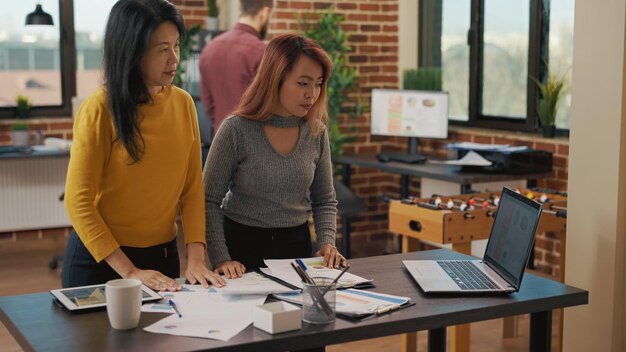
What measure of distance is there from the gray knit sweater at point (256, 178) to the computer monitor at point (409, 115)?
2733mm

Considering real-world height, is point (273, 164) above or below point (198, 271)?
above

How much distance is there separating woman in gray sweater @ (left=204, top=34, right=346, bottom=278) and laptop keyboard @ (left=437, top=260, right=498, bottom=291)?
1.08ft

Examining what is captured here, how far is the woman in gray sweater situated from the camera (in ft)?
8.64

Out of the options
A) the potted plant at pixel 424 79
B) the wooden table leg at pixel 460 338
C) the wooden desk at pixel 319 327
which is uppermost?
the potted plant at pixel 424 79

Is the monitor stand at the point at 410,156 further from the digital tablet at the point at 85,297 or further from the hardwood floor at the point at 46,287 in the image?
the digital tablet at the point at 85,297

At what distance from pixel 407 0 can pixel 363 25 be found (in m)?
0.41

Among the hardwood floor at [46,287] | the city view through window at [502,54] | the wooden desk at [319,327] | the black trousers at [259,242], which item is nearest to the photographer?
the wooden desk at [319,327]

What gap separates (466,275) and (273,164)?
68 cm

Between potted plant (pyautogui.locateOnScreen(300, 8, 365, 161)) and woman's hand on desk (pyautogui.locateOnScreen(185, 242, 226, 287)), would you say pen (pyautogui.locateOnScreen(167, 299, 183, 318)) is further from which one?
potted plant (pyautogui.locateOnScreen(300, 8, 365, 161))

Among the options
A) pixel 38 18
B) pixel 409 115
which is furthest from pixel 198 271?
pixel 38 18

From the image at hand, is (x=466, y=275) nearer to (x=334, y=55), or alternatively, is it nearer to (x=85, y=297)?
(x=85, y=297)

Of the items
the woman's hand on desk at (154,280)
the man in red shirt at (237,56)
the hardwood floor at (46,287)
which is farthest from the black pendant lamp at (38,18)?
the woman's hand on desk at (154,280)

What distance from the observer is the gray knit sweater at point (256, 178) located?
104 inches

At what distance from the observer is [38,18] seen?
602 centimetres
